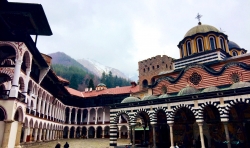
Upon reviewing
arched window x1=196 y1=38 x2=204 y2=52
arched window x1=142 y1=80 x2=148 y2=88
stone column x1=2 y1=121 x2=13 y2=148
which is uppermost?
arched window x1=196 y1=38 x2=204 y2=52

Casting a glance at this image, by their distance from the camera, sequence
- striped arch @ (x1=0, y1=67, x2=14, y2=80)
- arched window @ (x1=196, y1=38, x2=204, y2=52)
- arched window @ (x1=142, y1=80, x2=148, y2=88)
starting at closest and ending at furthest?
striped arch @ (x1=0, y1=67, x2=14, y2=80), arched window @ (x1=196, y1=38, x2=204, y2=52), arched window @ (x1=142, y1=80, x2=148, y2=88)

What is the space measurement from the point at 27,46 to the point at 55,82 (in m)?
15.3

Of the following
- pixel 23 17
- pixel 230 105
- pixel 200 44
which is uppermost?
pixel 23 17

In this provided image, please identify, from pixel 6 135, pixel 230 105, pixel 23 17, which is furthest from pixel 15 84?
pixel 230 105

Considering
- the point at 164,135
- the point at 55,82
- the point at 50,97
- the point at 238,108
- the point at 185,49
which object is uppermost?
the point at 185,49

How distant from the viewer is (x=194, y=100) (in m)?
16.2

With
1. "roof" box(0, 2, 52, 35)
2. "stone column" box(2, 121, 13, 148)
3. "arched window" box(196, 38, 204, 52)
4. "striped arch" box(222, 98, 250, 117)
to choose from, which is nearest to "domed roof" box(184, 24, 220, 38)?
"arched window" box(196, 38, 204, 52)

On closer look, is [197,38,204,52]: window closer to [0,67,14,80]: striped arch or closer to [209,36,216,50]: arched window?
[209,36,216,50]: arched window

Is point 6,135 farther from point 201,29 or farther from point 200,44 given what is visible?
point 201,29

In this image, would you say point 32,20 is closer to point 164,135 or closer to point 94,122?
point 164,135

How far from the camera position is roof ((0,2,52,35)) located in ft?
55.3

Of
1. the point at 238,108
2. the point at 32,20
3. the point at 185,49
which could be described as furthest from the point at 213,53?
the point at 32,20

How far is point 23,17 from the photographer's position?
1772 centimetres

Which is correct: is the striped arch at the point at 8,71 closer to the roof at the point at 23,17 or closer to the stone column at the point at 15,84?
the stone column at the point at 15,84
